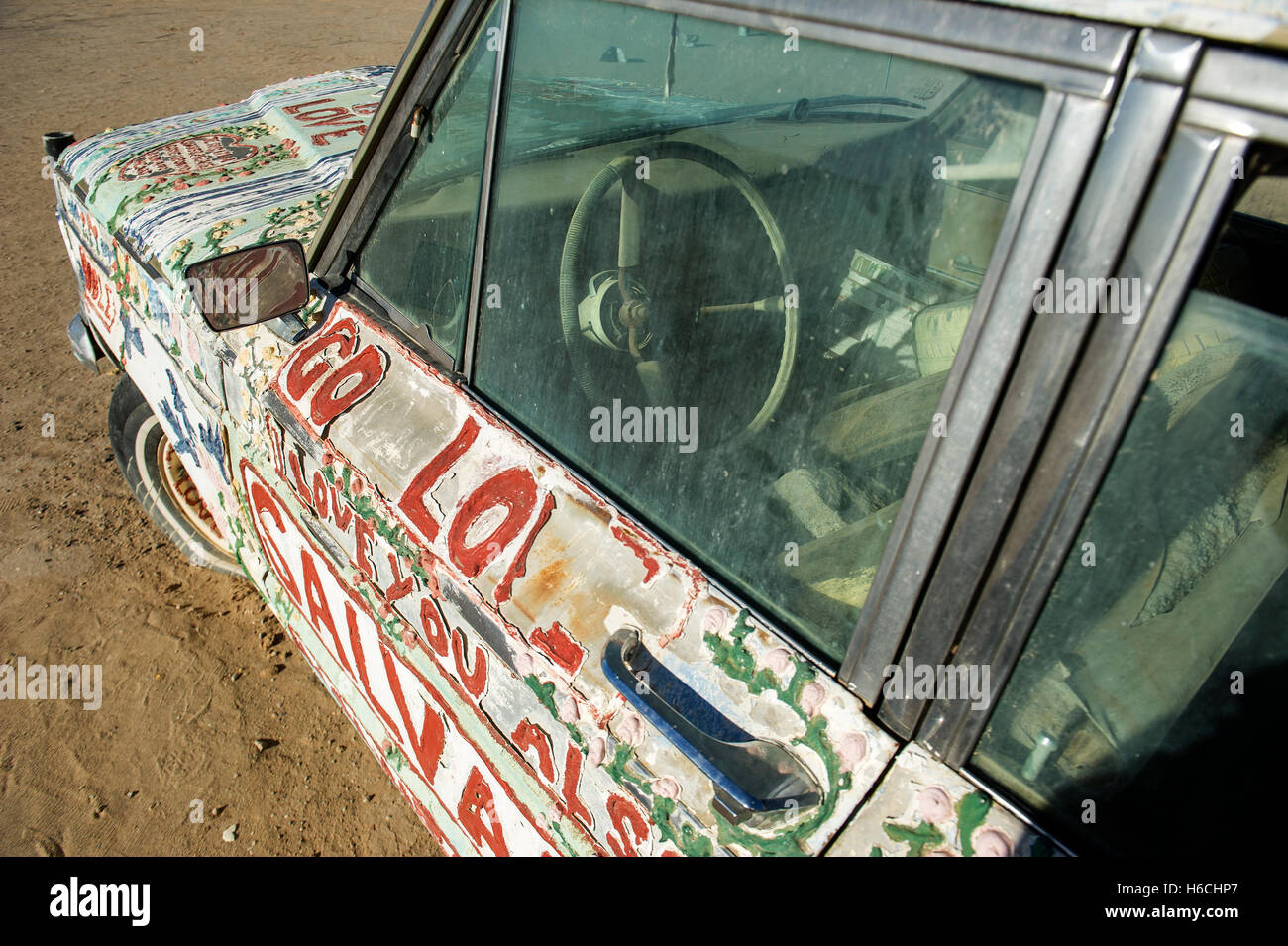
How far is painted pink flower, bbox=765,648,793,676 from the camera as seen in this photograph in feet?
3.19

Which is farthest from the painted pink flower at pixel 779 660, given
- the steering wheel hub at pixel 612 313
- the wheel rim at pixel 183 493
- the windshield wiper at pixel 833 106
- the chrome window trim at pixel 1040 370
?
the wheel rim at pixel 183 493

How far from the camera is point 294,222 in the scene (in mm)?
2072

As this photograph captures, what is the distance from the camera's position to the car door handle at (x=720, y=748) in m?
0.92

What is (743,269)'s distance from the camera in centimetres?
104

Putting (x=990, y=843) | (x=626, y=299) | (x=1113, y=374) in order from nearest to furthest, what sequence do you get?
(x=1113, y=374)
(x=990, y=843)
(x=626, y=299)

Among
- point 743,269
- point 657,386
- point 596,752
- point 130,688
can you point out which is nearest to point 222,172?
point 130,688

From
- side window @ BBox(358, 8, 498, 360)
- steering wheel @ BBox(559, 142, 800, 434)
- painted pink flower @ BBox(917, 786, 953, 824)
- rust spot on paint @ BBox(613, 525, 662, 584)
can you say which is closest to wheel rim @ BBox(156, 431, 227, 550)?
side window @ BBox(358, 8, 498, 360)

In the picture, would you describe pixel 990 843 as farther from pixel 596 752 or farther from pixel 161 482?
pixel 161 482

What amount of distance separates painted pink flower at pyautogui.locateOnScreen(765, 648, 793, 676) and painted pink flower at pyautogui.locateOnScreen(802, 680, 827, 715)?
0.03 m

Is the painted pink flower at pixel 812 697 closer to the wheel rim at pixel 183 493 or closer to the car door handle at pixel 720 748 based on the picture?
the car door handle at pixel 720 748

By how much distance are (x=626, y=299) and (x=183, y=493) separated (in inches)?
104

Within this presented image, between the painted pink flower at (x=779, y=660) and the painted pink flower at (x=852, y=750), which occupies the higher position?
the painted pink flower at (x=779, y=660)
